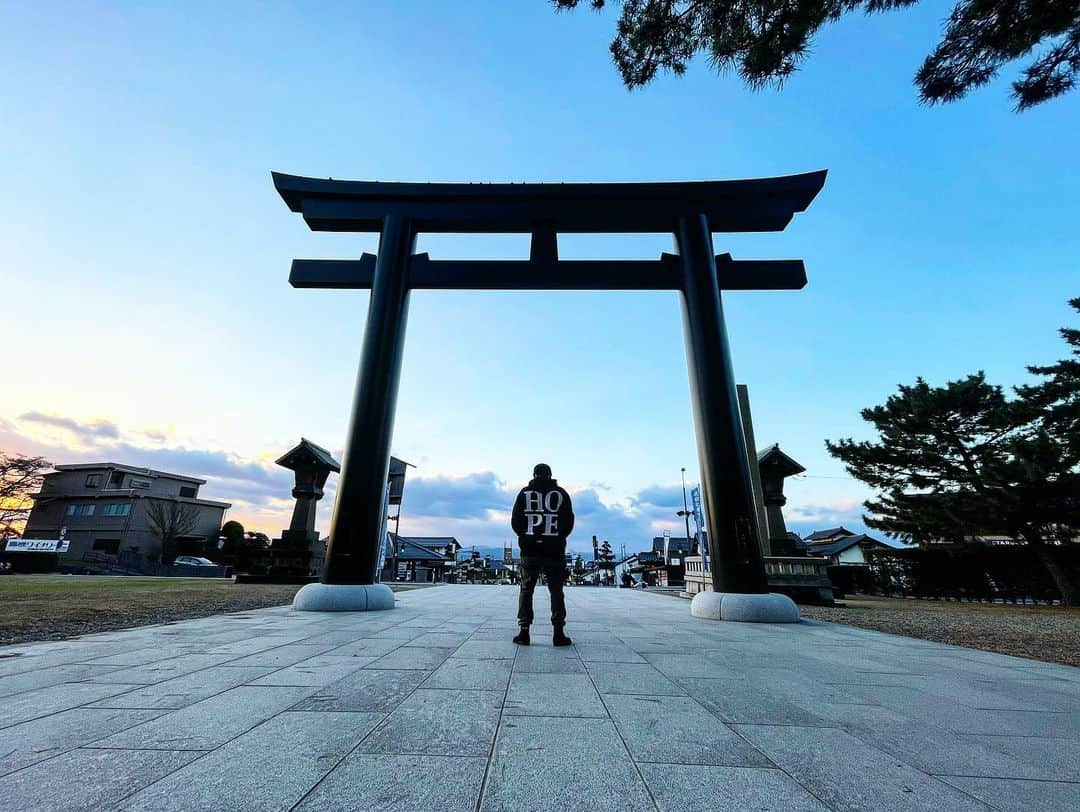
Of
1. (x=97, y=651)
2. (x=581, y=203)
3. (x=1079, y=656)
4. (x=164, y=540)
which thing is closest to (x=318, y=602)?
(x=97, y=651)

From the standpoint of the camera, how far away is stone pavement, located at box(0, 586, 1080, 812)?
153cm

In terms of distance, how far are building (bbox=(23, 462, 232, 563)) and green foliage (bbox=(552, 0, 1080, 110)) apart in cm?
4713

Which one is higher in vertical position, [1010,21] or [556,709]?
[1010,21]

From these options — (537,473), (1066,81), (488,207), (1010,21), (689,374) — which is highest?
(488,207)

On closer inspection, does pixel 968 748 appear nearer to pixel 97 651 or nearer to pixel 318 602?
pixel 97 651

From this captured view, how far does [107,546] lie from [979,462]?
56161mm

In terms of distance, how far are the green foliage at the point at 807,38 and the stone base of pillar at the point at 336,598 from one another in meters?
7.61

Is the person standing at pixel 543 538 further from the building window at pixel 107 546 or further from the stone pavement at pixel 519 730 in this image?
the building window at pixel 107 546

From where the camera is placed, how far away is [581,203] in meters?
8.91

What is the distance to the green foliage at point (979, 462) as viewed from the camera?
13609 mm

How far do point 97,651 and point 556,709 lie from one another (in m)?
4.05

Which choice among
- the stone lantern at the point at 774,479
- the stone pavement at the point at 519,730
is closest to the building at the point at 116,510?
the stone lantern at the point at 774,479

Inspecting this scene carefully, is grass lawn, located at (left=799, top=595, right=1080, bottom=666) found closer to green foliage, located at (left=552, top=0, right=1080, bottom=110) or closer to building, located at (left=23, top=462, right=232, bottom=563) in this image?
green foliage, located at (left=552, top=0, right=1080, bottom=110)

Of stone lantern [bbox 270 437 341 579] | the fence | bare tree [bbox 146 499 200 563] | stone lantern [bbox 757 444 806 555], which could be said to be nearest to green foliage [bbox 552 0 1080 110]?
stone lantern [bbox 757 444 806 555]
